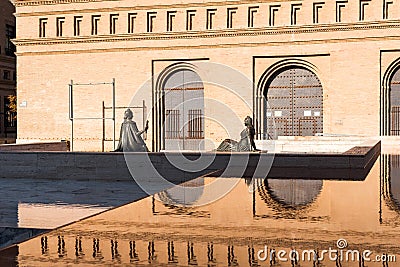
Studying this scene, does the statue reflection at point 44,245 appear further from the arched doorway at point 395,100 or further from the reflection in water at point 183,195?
the arched doorway at point 395,100

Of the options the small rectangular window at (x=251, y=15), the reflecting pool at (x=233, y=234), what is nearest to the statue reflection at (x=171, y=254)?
the reflecting pool at (x=233, y=234)

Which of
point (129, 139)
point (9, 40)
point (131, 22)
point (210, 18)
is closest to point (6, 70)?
point (9, 40)

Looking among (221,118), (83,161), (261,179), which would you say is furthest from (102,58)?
(261,179)

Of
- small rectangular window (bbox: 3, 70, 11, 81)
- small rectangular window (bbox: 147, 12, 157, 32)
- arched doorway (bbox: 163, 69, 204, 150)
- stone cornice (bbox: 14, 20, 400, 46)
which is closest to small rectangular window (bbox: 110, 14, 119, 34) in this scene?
stone cornice (bbox: 14, 20, 400, 46)

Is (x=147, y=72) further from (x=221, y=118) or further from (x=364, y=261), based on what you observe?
(x=364, y=261)

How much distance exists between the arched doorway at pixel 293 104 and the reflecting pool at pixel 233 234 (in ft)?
62.5

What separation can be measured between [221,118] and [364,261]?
2196 cm

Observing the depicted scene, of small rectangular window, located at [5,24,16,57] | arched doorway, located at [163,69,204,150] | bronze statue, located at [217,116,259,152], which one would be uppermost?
small rectangular window, located at [5,24,16,57]

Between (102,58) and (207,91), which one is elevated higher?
(102,58)

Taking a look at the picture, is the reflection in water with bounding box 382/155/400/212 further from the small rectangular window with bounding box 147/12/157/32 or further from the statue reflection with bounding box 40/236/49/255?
the small rectangular window with bounding box 147/12/157/32

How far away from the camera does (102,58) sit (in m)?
26.8

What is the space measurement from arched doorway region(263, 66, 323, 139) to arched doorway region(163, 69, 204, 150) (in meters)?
3.32

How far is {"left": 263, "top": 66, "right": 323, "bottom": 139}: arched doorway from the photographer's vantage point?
81.7ft

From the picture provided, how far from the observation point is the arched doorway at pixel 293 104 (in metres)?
24.9
